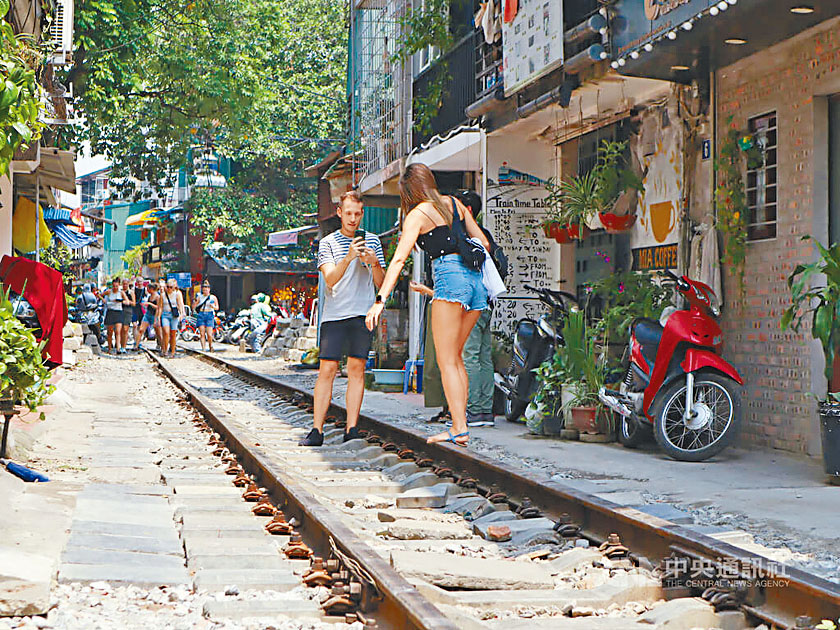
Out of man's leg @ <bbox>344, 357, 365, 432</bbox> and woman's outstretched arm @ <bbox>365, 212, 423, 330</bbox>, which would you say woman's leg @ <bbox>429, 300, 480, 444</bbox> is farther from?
man's leg @ <bbox>344, 357, 365, 432</bbox>

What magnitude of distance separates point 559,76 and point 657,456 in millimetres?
4750

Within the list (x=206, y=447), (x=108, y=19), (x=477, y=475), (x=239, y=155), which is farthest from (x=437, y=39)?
(x=239, y=155)

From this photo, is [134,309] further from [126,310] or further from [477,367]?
[477,367]

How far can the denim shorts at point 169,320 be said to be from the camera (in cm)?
2588

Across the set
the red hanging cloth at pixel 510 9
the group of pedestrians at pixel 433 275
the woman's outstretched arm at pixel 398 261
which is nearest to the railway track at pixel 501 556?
the group of pedestrians at pixel 433 275

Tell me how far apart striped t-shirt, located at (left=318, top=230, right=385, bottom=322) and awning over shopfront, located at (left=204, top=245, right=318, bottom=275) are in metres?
37.2

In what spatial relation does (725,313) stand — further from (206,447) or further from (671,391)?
(206,447)

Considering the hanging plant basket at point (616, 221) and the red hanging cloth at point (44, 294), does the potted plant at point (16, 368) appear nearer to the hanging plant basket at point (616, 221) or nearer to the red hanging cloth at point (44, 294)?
the red hanging cloth at point (44, 294)

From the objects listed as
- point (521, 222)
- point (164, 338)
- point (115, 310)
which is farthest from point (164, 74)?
point (521, 222)

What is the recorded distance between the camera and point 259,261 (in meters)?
47.3

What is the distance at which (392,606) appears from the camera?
3344 millimetres

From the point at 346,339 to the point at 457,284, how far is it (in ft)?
3.51

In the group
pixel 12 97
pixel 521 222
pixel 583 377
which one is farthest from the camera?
pixel 521 222

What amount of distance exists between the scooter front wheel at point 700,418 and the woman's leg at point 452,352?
4.75 feet
